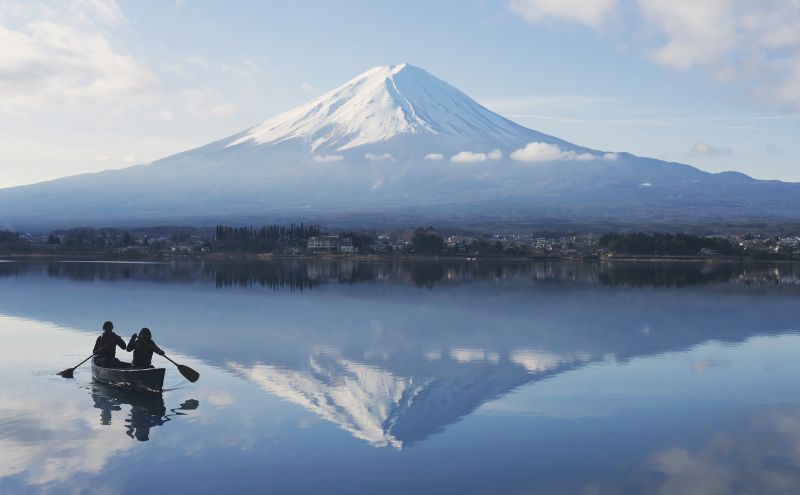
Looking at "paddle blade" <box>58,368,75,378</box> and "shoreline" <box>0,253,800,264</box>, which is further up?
"paddle blade" <box>58,368,75,378</box>

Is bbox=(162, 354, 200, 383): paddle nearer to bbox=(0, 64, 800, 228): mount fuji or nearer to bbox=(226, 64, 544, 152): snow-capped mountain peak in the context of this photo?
bbox=(0, 64, 800, 228): mount fuji

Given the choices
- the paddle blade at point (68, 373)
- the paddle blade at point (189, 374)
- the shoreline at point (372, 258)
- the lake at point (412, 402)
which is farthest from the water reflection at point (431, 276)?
the paddle blade at point (189, 374)

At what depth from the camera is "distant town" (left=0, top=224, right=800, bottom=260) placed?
195 ft

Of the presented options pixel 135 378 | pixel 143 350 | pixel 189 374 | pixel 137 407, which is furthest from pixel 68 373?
pixel 137 407

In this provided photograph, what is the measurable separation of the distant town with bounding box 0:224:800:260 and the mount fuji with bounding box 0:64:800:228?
3755cm

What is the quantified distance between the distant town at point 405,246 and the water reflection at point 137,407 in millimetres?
49642

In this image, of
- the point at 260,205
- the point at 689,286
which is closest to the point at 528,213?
the point at 260,205

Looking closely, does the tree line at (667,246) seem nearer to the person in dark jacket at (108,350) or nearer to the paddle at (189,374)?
the paddle at (189,374)

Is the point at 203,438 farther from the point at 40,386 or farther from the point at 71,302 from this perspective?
the point at 71,302

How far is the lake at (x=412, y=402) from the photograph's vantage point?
828 cm

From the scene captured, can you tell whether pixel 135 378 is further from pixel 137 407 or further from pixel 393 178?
pixel 393 178

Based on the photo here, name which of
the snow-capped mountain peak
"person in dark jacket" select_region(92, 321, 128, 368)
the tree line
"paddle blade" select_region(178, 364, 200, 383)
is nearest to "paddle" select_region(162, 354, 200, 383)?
"paddle blade" select_region(178, 364, 200, 383)

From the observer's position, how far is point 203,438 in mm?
9531

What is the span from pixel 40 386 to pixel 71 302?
13.2 m
